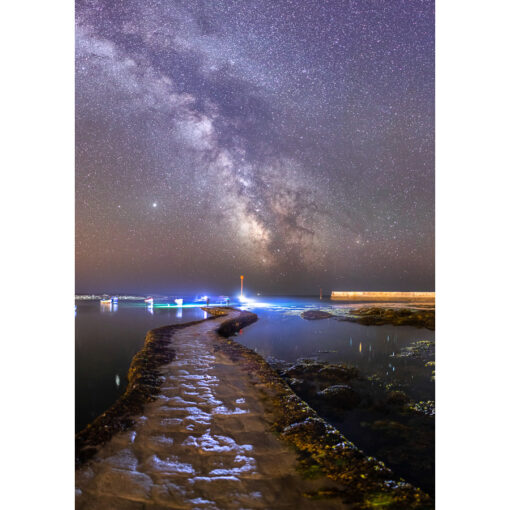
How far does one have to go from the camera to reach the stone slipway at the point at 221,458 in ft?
7.68

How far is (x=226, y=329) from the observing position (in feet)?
45.6

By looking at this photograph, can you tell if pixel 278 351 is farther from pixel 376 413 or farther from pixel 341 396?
pixel 376 413

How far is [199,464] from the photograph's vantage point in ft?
9.23

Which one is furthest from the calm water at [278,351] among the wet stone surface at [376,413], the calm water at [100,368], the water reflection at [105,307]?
the water reflection at [105,307]

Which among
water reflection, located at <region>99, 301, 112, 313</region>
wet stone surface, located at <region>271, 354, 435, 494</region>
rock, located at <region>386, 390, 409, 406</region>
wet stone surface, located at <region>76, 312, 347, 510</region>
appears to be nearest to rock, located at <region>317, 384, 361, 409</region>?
wet stone surface, located at <region>271, 354, 435, 494</region>

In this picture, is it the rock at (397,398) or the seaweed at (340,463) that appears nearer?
the seaweed at (340,463)

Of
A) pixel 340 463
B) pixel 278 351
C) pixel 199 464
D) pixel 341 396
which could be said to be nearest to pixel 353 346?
pixel 278 351

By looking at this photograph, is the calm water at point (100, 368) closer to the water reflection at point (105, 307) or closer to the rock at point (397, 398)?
the rock at point (397, 398)
